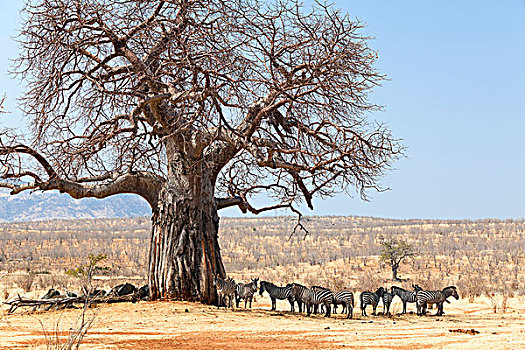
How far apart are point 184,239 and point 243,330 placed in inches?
182

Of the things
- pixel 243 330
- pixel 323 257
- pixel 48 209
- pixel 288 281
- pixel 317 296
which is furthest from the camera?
pixel 48 209

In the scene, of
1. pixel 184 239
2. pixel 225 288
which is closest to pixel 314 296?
pixel 225 288

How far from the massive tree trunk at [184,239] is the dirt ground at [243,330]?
56cm

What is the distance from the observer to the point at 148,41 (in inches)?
576

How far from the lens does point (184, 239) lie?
15.5m

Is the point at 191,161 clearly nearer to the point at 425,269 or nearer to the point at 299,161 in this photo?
the point at 299,161

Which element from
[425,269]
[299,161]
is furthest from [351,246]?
[299,161]

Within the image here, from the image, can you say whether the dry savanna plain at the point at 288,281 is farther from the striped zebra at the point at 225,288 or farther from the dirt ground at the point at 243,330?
the striped zebra at the point at 225,288

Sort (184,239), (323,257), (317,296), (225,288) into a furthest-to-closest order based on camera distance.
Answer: (323,257) → (184,239) → (225,288) → (317,296)

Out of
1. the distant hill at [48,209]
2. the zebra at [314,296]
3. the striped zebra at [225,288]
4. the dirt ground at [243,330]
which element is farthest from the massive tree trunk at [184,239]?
the distant hill at [48,209]

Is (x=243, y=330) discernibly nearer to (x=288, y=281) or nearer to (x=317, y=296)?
(x=317, y=296)

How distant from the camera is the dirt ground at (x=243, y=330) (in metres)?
9.33

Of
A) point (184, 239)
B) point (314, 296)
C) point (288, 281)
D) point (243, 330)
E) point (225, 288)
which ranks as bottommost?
point (288, 281)

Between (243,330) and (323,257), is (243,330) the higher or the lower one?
the higher one
